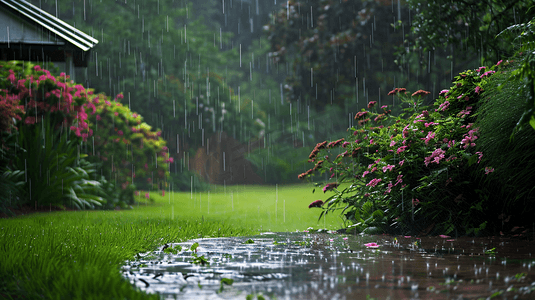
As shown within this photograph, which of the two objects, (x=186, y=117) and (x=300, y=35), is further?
(x=186, y=117)

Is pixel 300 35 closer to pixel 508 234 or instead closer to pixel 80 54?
pixel 80 54

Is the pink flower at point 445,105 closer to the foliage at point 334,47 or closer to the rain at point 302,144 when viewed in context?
the rain at point 302,144

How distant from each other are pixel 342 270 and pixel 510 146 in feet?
6.15

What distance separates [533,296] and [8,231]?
423 cm

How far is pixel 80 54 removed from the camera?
731 centimetres

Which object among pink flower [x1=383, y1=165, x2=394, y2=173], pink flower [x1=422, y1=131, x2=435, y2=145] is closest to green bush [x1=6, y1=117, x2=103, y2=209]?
pink flower [x1=383, y1=165, x2=394, y2=173]

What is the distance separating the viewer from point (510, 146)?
3516mm

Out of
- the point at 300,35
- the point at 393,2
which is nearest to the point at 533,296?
the point at 393,2

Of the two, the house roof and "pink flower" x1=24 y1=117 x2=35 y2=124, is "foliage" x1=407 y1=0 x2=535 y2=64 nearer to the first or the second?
the house roof

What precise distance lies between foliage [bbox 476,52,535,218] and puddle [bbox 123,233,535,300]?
0.40m

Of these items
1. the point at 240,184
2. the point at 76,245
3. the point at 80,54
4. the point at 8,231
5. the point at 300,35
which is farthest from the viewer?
the point at 240,184

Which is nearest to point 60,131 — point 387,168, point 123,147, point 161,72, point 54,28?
point 123,147

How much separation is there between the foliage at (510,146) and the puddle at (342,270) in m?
0.40

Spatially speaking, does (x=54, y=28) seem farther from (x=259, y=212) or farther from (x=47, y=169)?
(x=259, y=212)
